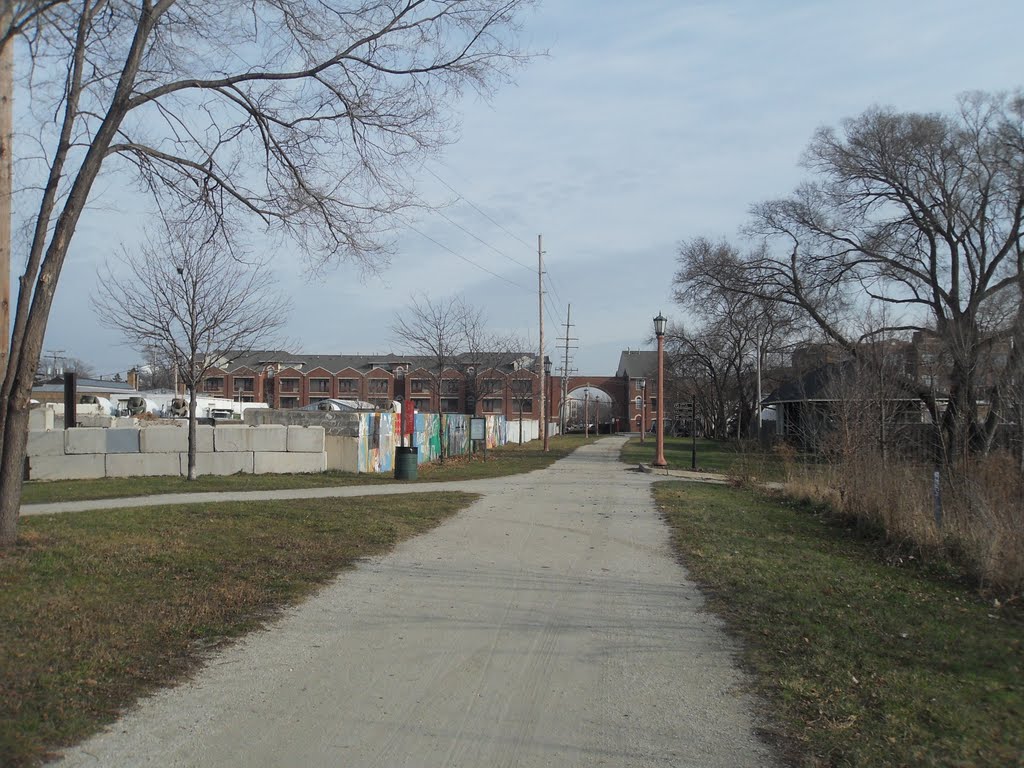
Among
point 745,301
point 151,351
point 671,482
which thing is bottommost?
point 671,482

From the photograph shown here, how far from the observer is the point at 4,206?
381 inches

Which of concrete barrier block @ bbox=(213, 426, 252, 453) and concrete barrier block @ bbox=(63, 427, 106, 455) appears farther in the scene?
concrete barrier block @ bbox=(213, 426, 252, 453)

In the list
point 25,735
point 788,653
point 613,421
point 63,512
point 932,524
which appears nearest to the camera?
point 25,735

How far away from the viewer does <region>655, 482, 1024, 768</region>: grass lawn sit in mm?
4734

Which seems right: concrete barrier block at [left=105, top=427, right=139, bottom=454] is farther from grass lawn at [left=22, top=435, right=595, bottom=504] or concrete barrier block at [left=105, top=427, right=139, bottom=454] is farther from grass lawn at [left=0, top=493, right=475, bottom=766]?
grass lawn at [left=0, top=493, right=475, bottom=766]

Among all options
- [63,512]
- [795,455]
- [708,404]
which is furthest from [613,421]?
[63,512]

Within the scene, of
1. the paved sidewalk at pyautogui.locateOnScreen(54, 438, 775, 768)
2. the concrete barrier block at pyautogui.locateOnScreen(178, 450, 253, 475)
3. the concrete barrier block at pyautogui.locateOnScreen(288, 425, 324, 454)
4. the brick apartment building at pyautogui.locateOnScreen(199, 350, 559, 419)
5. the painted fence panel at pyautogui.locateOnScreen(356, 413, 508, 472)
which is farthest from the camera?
the brick apartment building at pyautogui.locateOnScreen(199, 350, 559, 419)

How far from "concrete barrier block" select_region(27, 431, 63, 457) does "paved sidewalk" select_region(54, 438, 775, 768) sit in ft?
48.7

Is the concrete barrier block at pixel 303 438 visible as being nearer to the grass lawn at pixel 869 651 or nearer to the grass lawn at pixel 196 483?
the grass lawn at pixel 196 483

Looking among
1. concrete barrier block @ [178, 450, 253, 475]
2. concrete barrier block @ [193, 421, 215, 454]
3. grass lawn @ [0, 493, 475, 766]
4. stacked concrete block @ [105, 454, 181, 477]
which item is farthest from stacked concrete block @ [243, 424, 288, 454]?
grass lawn @ [0, 493, 475, 766]

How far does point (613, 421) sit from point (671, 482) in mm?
84448

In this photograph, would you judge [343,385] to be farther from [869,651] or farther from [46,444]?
[869,651]

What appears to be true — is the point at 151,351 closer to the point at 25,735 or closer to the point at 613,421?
the point at 25,735

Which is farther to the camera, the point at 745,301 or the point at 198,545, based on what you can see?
the point at 745,301
